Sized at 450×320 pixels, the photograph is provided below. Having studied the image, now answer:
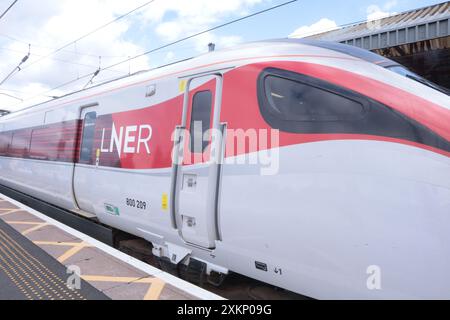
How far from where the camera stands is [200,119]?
4055 millimetres

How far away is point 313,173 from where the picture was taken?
2.89 metres

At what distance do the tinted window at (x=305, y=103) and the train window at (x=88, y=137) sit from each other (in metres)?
4.08

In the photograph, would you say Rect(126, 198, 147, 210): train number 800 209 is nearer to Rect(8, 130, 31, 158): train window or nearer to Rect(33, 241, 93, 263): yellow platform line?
Rect(33, 241, 93, 263): yellow platform line

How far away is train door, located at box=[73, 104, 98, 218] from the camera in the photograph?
6277 mm

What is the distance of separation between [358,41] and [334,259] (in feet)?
34.6

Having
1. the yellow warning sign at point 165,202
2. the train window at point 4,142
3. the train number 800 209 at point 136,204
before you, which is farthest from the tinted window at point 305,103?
the train window at point 4,142

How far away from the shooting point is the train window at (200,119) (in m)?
3.94

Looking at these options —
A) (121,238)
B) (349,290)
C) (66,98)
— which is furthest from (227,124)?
(66,98)

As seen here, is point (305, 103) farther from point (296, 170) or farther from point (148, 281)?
point (148, 281)

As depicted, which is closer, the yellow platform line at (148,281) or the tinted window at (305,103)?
the tinted window at (305,103)

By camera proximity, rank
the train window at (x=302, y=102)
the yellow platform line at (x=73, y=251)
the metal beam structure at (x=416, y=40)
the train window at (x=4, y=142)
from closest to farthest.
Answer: the train window at (x=302, y=102) → the yellow platform line at (x=73, y=251) → the metal beam structure at (x=416, y=40) → the train window at (x=4, y=142)

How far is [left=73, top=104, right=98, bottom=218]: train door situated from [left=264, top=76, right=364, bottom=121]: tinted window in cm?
394

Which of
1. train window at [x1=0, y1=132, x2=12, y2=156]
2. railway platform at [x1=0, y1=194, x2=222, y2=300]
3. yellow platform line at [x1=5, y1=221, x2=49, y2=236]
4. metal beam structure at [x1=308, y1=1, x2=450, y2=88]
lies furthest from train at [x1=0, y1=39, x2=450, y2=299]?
train window at [x1=0, y1=132, x2=12, y2=156]

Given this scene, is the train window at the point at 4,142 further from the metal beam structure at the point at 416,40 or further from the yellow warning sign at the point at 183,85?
the metal beam structure at the point at 416,40
